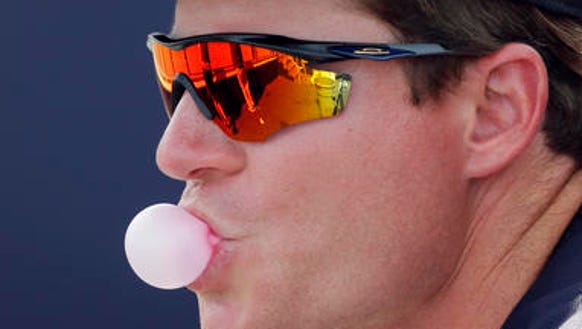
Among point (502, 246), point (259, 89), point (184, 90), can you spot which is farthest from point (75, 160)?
point (502, 246)

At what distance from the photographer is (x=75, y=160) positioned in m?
3.95

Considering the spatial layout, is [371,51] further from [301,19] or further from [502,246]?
[502,246]

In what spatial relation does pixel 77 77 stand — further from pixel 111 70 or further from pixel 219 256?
pixel 219 256

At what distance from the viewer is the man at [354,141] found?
1.68 metres

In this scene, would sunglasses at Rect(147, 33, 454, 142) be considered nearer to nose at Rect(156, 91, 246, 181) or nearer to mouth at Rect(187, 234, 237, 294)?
nose at Rect(156, 91, 246, 181)

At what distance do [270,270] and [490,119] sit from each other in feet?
1.49

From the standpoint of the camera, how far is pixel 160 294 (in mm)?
3910

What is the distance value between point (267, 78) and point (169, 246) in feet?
1.15

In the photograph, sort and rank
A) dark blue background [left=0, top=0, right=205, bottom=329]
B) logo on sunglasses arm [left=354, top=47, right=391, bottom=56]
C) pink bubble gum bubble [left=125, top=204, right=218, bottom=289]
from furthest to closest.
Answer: dark blue background [left=0, top=0, right=205, bottom=329], pink bubble gum bubble [left=125, top=204, right=218, bottom=289], logo on sunglasses arm [left=354, top=47, right=391, bottom=56]

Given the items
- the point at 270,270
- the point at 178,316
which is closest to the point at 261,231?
the point at 270,270

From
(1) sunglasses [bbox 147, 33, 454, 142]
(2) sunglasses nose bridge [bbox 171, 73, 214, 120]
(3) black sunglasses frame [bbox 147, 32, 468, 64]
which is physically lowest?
(2) sunglasses nose bridge [bbox 171, 73, 214, 120]

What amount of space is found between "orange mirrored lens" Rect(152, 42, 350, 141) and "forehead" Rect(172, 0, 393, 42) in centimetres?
4

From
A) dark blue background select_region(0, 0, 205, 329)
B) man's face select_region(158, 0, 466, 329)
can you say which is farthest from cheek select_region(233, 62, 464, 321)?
dark blue background select_region(0, 0, 205, 329)

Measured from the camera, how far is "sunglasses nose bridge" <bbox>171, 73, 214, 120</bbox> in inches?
69.0
